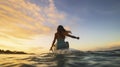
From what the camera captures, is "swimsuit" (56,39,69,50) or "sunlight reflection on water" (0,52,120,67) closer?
"sunlight reflection on water" (0,52,120,67)

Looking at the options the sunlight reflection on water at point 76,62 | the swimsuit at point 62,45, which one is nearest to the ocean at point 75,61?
the sunlight reflection on water at point 76,62

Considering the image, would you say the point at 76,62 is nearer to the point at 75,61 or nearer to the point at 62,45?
the point at 75,61

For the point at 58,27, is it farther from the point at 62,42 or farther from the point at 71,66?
the point at 71,66

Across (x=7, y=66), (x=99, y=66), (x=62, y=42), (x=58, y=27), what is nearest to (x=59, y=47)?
(x=62, y=42)

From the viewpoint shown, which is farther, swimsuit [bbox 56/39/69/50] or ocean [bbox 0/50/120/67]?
swimsuit [bbox 56/39/69/50]

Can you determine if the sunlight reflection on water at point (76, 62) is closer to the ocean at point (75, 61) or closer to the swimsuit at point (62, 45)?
the ocean at point (75, 61)

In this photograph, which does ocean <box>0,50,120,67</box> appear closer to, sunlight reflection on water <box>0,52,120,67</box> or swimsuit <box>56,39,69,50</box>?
sunlight reflection on water <box>0,52,120,67</box>

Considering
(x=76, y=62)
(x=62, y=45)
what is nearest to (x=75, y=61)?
(x=76, y=62)

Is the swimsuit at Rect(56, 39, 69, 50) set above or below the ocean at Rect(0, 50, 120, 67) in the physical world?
above

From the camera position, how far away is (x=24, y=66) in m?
11.3

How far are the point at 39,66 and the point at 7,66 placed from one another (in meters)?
2.35

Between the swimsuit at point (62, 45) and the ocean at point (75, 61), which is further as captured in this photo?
the swimsuit at point (62, 45)

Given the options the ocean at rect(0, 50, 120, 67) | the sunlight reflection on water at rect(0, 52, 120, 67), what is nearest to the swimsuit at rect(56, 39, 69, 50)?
the ocean at rect(0, 50, 120, 67)

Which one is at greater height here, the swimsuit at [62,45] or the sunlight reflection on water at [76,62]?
the swimsuit at [62,45]
